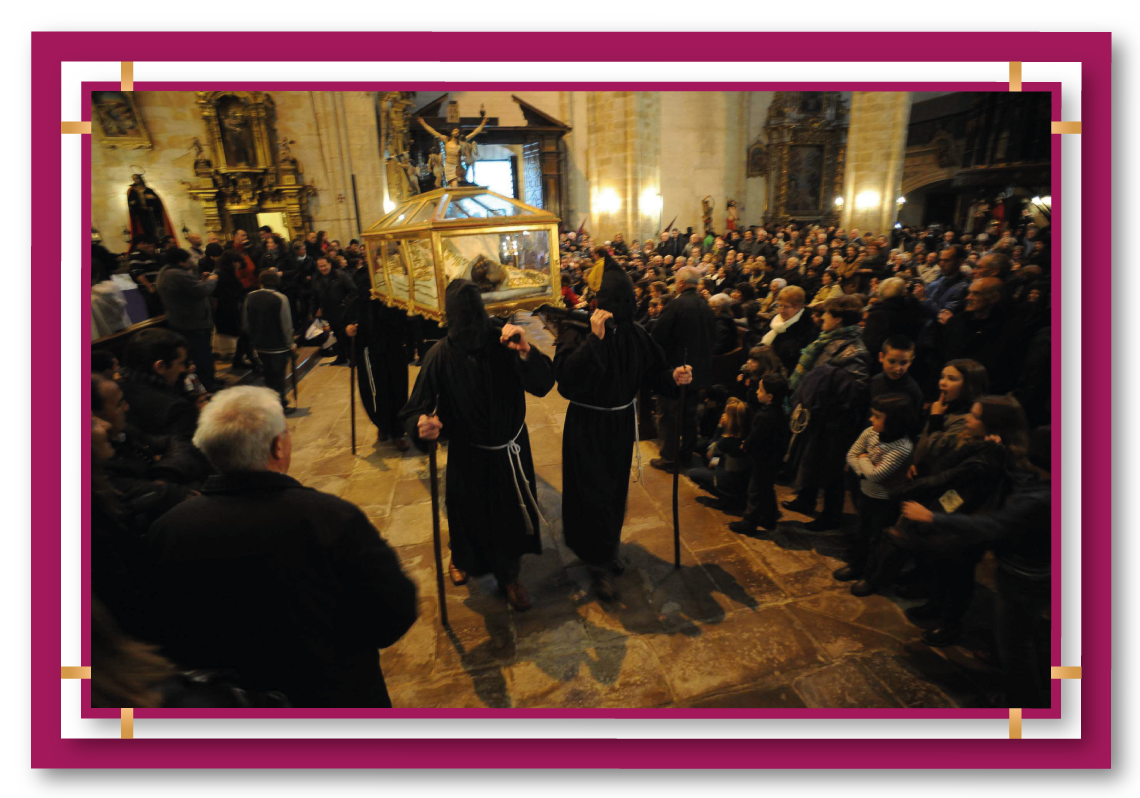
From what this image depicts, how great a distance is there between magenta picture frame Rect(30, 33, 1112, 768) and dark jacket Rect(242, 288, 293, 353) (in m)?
4.24

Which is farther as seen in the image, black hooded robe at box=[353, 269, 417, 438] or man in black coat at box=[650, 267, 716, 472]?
black hooded robe at box=[353, 269, 417, 438]

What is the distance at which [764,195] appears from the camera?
1702 cm

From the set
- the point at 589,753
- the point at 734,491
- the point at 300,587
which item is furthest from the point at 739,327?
the point at 300,587

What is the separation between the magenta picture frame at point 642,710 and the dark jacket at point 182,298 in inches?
168

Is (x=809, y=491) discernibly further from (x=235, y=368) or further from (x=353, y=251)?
(x=353, y=251)

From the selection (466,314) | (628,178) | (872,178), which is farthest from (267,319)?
(872,178)

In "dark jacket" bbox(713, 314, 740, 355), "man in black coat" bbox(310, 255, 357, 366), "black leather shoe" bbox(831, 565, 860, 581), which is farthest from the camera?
"man in black coat" bbox(310, 255, 357, 366)

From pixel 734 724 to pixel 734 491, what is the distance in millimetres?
2308

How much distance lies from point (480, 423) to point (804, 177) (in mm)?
17876

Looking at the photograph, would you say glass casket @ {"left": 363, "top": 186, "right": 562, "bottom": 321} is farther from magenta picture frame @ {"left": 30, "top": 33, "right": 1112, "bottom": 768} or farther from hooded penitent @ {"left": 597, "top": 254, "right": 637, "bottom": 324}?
magenta picture frame @ {"left": 30, "top": 33, "right": 1112, "bottom": 768}

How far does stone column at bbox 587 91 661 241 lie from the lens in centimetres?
872

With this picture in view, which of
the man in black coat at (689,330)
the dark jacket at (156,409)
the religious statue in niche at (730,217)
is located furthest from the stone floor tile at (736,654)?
the religious statue in niche at (730,217)

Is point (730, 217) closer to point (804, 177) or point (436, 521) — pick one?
point (804, 177)

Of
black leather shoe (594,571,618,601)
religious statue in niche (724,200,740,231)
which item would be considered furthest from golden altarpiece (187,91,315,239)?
black leather shoe (594,571,618,601)
